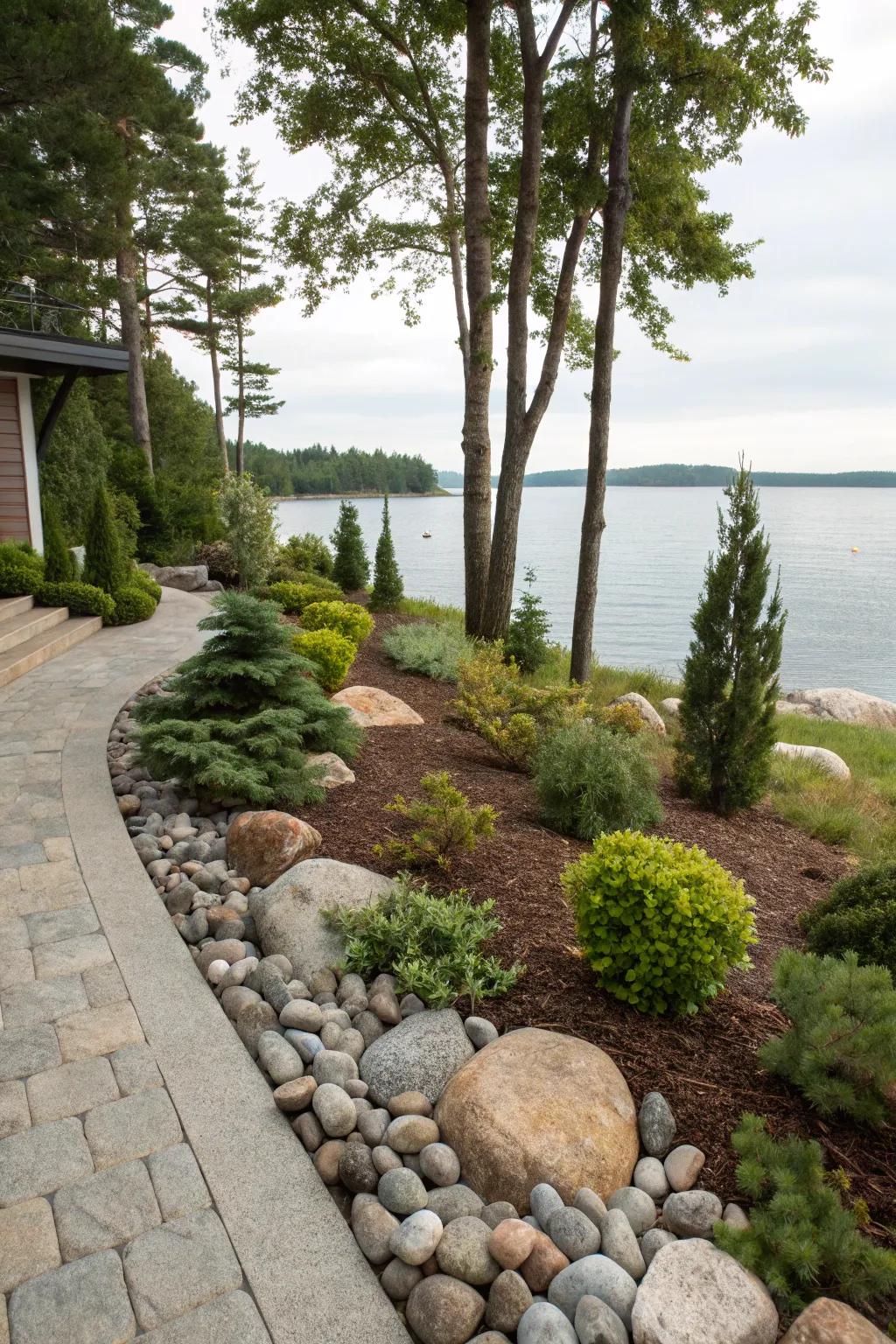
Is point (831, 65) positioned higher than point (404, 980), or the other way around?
point (831, 65)

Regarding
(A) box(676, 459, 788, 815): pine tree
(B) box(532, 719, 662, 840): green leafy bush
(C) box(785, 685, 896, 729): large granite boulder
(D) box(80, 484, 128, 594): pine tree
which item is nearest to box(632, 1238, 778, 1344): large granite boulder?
(B) box(532, 719, 662, 840): green leafy bush

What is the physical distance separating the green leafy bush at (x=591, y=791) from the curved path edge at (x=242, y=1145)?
99.7 inches

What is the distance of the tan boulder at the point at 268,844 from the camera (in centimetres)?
400

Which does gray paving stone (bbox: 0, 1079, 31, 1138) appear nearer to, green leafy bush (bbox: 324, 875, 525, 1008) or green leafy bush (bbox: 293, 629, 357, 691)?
green leafy bush (bbox: 324, 875, 525, 1008)

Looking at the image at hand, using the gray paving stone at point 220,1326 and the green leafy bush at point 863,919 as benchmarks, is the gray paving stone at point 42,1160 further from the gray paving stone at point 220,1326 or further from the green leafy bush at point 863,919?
the green leafy bush at point 863,919

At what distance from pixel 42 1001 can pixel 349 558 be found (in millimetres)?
13301

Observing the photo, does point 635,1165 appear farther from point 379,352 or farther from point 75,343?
point 379,352

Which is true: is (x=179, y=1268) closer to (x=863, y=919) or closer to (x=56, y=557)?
(x=863, y=919)

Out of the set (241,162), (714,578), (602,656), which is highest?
(241,162)

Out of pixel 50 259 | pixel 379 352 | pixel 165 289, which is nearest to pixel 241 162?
pixel 165 289

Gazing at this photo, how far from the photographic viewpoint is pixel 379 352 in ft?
58.7

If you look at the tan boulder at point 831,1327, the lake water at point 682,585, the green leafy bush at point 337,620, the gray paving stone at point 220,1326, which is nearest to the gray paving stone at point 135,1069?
the gray paving stone at point 220,1326

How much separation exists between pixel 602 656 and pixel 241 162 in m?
27.7

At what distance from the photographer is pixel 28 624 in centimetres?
925
